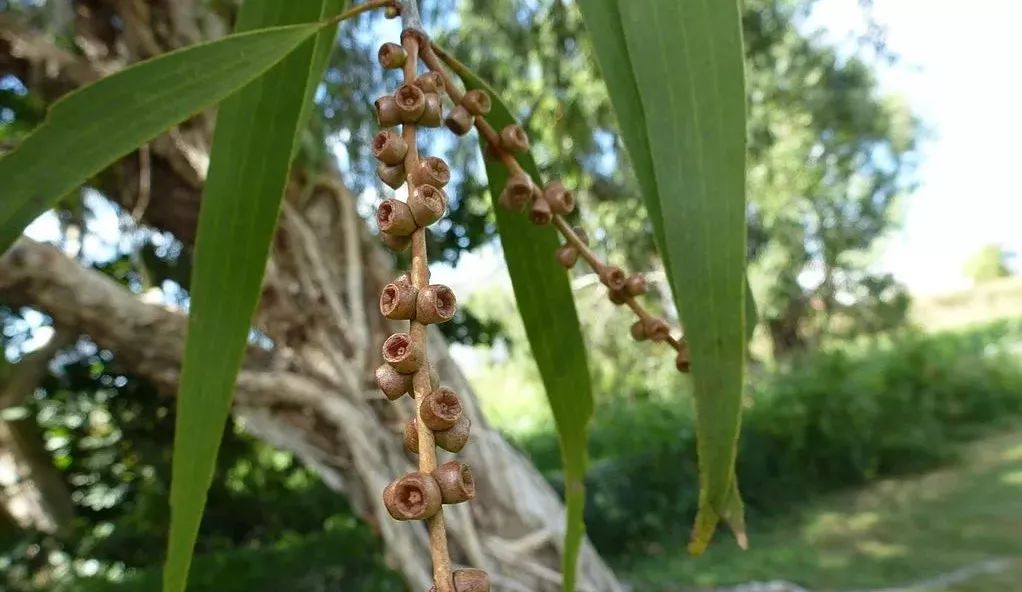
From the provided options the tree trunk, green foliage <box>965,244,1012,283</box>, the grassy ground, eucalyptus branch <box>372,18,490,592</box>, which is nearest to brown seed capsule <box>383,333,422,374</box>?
eucalyptus branch <box>372,18,490,592</box>

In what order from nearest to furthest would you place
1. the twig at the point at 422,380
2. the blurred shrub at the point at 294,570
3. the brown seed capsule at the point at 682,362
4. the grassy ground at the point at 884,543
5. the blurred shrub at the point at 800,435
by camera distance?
the twig at the point at 422,380, the brown seed capsule at the point at 682,362, the blurred shrub at the point at 294,570, the grassy ground at the point at 884,543, the blurred shrub at the point at 800,435

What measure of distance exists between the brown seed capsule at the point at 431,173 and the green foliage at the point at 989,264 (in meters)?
14.2

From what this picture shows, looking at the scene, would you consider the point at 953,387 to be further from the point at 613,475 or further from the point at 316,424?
the point at 316,424

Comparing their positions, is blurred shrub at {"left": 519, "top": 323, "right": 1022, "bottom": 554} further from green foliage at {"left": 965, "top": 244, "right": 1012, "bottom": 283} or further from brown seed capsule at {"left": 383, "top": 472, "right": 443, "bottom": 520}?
green foliage at {"left": 965, "top": 244, "right": 1012, "bottom": 283}

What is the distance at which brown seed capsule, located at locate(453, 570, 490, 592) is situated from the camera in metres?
0.11

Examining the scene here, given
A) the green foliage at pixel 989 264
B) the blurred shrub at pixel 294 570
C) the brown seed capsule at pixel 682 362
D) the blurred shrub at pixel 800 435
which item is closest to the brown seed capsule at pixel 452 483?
the brown seed capsule at pixel 682 362

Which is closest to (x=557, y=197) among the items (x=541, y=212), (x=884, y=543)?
(x=541, y=212)

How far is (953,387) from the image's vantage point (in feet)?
13.0

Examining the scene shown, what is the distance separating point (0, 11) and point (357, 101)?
549 millimetres

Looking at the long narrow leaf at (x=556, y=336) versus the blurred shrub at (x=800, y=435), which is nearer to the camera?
the long narrow leaf at (x=556, y=336)

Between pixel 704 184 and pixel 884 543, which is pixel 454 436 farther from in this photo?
pixel 884 543

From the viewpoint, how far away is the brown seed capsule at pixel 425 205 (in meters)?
0.15

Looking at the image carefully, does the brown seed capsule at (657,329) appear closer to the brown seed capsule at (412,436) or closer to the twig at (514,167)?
the twig at (514,167)

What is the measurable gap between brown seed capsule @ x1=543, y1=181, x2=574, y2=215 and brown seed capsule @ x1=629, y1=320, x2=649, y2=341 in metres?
0.04
